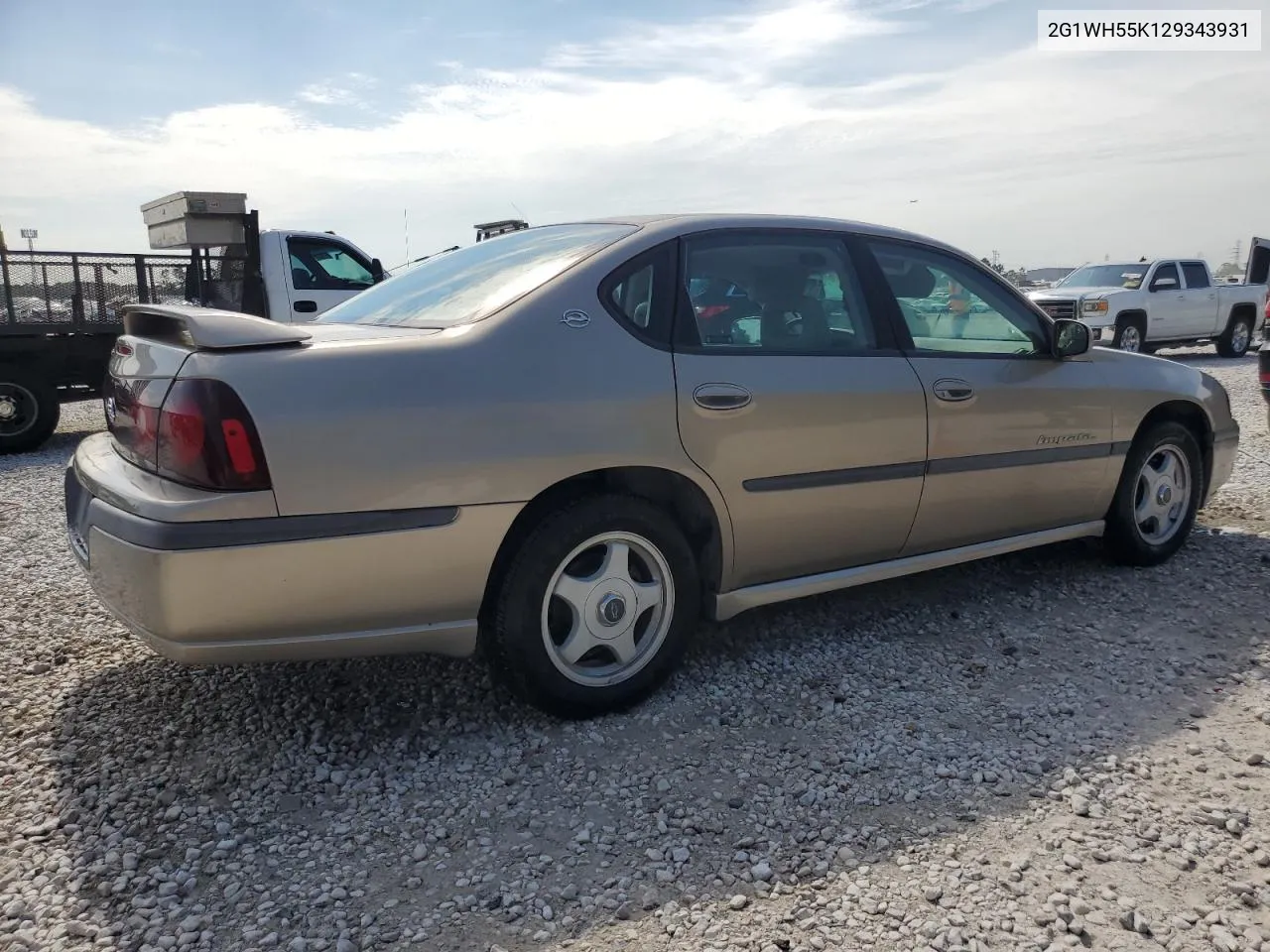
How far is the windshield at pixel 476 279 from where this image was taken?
3189 mm

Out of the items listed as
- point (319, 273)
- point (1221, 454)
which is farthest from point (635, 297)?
point (319, 273)

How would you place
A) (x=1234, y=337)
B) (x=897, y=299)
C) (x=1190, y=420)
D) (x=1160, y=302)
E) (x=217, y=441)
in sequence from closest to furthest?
(x=217, y=441) → (x=897, y=299) → (x=1190, y=420) → (x=1160, y=302) → (x=1234, y=337)

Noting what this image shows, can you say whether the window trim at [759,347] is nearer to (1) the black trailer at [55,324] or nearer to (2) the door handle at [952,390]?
(2) the door handle at [952,390]

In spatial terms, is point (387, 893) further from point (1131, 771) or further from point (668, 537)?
point (1131, 771)

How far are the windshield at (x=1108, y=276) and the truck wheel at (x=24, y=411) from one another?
15.4 metres

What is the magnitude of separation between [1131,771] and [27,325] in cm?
934

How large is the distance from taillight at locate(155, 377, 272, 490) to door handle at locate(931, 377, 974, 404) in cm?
247

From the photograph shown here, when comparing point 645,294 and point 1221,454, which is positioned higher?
point 645,294

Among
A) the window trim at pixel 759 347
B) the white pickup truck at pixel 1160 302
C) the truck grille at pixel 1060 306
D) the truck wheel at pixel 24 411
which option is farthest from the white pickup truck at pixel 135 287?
the white pickup truck at pixel 1160 302

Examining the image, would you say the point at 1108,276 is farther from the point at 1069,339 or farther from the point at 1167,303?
the point at 1069,339

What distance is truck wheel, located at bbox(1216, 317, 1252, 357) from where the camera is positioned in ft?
57.9

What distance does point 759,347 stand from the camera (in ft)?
11.3

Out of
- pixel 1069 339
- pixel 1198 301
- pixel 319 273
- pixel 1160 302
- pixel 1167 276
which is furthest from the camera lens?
pixel 1198 301

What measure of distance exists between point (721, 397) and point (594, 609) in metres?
0.81
